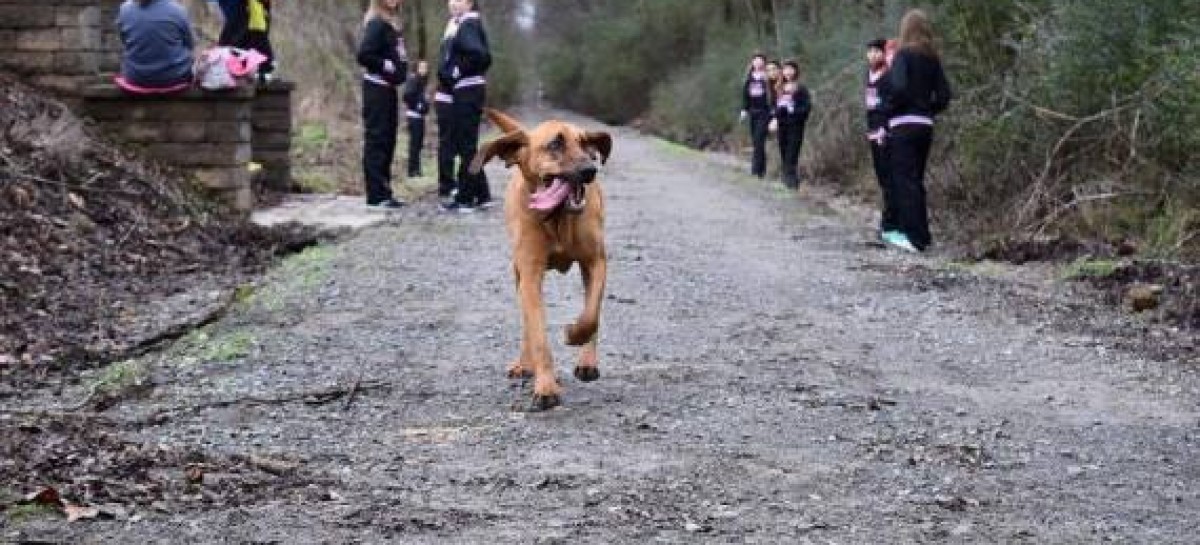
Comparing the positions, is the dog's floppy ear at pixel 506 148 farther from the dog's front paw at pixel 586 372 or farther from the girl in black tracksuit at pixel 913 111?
the girl in black tracksuit at pixel 913 111

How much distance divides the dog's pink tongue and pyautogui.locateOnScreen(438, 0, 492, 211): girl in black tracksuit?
824 centimetres

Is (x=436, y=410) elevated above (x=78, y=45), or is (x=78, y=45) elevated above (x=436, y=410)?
(x=78, y=45)

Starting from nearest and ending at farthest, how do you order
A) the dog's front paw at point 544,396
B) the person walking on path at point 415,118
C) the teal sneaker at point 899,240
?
the dog's front paw at point 544,396 → the teal sneaker at point 899,240 → the person walking on path at point 415,118

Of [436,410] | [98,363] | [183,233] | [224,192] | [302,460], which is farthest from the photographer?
[224,192]

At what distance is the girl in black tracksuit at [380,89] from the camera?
1497cm

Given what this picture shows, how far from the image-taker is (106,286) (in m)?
10.1

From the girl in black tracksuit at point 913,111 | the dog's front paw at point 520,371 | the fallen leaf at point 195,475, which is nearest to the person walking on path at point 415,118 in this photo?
the girl in black tracksuit at point 913,111

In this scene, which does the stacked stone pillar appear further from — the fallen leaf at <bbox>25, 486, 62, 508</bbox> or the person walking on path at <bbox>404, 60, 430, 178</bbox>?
the fallen leaf at <bbox>25, 486, 62, 508</bbox>

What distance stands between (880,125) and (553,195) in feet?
32.7

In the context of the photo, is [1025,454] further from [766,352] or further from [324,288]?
[324,288]

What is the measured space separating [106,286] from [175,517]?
560 cm

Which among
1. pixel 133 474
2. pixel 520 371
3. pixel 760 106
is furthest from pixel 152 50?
pixel 760 106

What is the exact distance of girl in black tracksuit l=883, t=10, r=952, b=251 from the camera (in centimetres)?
1330

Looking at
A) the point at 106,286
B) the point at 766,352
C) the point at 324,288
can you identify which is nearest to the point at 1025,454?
the point at 766,352
